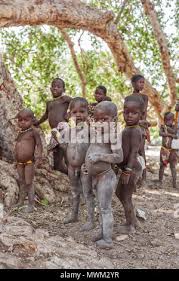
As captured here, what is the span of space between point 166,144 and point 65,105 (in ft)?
7.52

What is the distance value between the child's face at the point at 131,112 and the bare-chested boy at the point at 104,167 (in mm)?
279

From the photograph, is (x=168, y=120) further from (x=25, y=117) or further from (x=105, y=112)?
(x=105, y=112)

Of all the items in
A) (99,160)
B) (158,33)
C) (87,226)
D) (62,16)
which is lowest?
(87,226)

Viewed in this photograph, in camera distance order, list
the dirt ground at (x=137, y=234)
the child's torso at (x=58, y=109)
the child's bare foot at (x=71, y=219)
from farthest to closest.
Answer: the child's torso at (x=58, y=109), the child's bare foot at (x=71, y=219), the dirt ground at (x=137, y=234)

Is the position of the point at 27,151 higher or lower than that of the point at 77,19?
lower

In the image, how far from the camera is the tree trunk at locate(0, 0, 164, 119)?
5570mm

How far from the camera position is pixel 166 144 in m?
6.81

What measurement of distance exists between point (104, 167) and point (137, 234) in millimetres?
961

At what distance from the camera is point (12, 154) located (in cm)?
516

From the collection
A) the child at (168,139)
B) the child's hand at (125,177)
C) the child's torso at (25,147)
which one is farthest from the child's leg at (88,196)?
the child at (168,139)

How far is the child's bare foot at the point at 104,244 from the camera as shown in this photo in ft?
11.2

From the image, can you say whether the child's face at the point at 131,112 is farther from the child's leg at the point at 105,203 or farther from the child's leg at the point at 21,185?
the child's leg at the point at 21,185

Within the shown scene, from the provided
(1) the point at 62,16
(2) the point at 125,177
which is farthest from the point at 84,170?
(1) the point at 62,16

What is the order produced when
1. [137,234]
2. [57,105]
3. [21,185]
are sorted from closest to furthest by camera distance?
[137,234] < [21,185] < [57,105]
